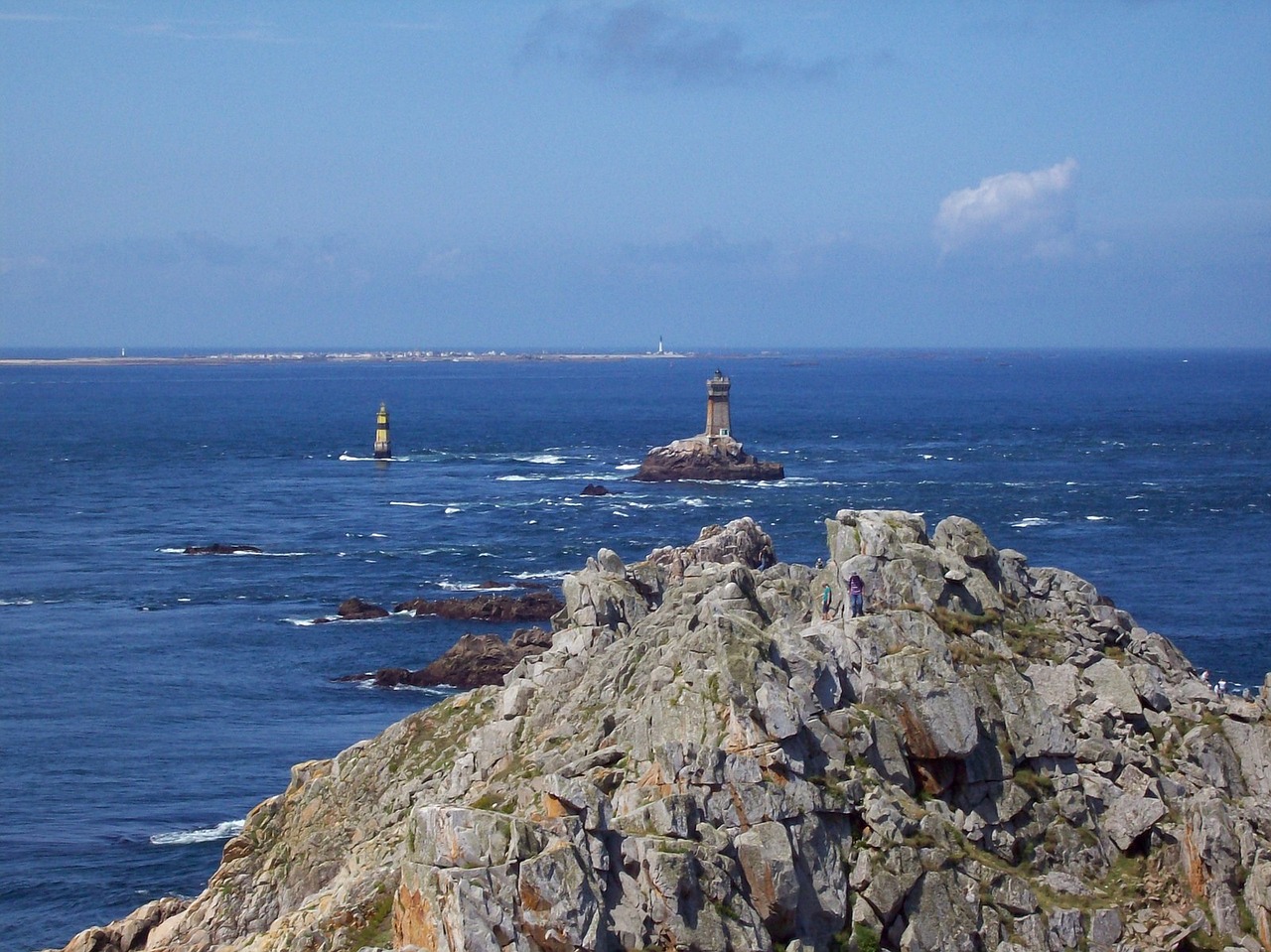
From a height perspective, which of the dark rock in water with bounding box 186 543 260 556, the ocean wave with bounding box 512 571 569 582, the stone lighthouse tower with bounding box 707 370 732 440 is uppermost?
the stone lighthouse tower with bounding box 707 370 732 440

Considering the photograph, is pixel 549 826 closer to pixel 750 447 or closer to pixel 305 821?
pixel 305 821

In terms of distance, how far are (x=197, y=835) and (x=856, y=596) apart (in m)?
Answer: 25.9

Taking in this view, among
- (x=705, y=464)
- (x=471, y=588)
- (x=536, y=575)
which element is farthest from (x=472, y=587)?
(x=705, y=464)

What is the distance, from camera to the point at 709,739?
984 inches

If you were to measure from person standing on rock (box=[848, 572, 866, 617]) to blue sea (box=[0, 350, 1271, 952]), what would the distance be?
22.3 m

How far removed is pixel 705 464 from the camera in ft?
469

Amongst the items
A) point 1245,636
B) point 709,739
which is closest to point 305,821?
point 709,739

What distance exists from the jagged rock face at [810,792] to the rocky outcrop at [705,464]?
354 feet

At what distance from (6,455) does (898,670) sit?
6218 inches

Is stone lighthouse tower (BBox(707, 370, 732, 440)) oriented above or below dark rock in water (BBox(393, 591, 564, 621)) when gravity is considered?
above

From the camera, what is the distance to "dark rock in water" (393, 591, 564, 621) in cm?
8081

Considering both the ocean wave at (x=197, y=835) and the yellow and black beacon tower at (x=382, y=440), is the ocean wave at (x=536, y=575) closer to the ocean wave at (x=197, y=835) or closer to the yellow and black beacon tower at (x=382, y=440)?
the ocean wave at (x=197, y=835)

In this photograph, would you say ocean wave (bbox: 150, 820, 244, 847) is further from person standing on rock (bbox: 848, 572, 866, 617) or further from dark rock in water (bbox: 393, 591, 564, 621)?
dark rock in water (bbox: 393, 591, 564, 621)

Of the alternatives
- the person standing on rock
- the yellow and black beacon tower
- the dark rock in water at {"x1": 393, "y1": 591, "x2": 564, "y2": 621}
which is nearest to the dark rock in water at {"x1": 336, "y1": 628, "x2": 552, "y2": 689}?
the dark rock in water at {"x1": 393, "y1": 591, "x2": 564, "y2": 621}
